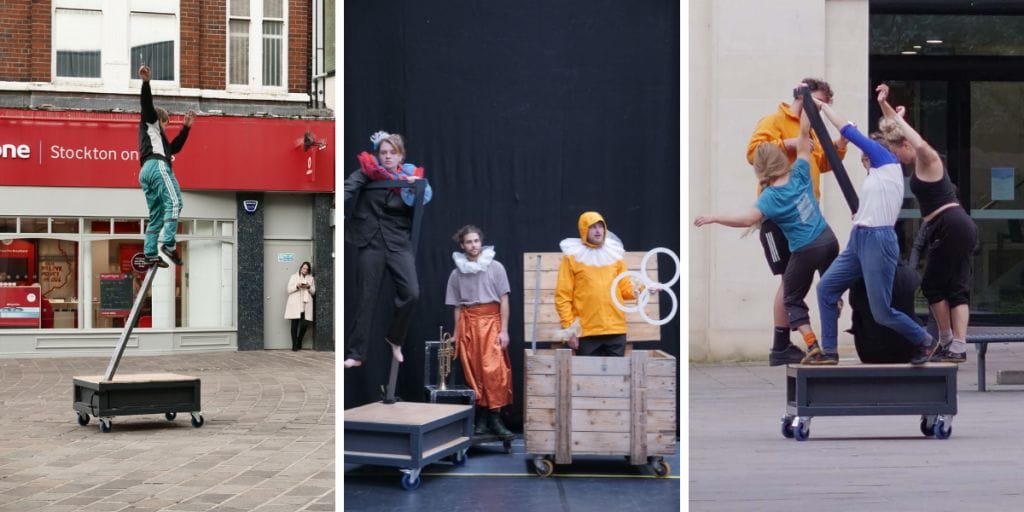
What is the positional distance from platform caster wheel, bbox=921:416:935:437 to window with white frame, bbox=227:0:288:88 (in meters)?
15.3

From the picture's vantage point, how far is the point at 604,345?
4.07 metres

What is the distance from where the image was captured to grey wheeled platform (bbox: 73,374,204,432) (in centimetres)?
1019

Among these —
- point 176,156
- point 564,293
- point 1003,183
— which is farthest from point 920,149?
point 176,156

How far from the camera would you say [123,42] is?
65.1 feet

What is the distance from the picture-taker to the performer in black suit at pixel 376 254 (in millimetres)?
3938

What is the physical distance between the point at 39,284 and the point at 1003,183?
42.9ft

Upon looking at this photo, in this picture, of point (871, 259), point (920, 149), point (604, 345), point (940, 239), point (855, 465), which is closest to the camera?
point (604, 345)

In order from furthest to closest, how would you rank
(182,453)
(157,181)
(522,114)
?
1. (157,181)
2. (182,453)
3. (522,114)

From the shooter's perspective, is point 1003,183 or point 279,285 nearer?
point 1003,183

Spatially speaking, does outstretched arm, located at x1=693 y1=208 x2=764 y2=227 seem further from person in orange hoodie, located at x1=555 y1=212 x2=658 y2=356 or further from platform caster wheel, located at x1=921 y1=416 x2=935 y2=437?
platform caster wheel, located at x1=921 y1=416 x2=935 y2=437

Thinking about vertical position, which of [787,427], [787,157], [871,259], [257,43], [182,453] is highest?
[257,43]

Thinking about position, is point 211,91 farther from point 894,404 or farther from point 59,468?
point 894,404

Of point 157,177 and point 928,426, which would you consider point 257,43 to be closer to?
point 157,177

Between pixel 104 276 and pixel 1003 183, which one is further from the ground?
pixel 1003 183
